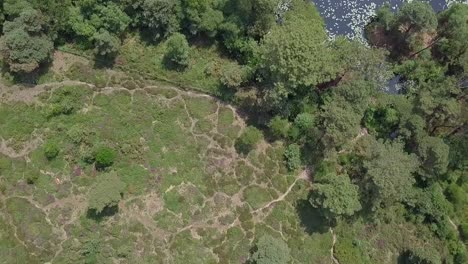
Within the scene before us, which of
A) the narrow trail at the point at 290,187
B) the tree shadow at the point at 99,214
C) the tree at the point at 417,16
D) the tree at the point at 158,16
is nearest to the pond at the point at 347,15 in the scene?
the tree at the point at 417,16

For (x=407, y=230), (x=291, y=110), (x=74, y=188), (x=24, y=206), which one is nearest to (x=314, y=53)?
(x=291, y=110)

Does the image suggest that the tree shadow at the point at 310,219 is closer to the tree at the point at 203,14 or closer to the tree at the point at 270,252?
the tree at the point at 270,252

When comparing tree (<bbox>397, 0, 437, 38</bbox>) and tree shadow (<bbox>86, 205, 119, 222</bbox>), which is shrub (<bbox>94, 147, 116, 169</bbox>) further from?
tree (<bbox>397, 0, 437, 38</bbox>)

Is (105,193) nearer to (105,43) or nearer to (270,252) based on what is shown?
(105,43)

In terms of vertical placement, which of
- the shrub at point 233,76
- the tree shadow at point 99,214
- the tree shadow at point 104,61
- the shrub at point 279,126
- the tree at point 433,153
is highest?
the tree at point 433,153

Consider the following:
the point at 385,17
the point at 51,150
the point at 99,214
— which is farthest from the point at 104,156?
the point at 385,17

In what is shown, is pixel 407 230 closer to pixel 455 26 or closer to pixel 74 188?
pixel 455 26
